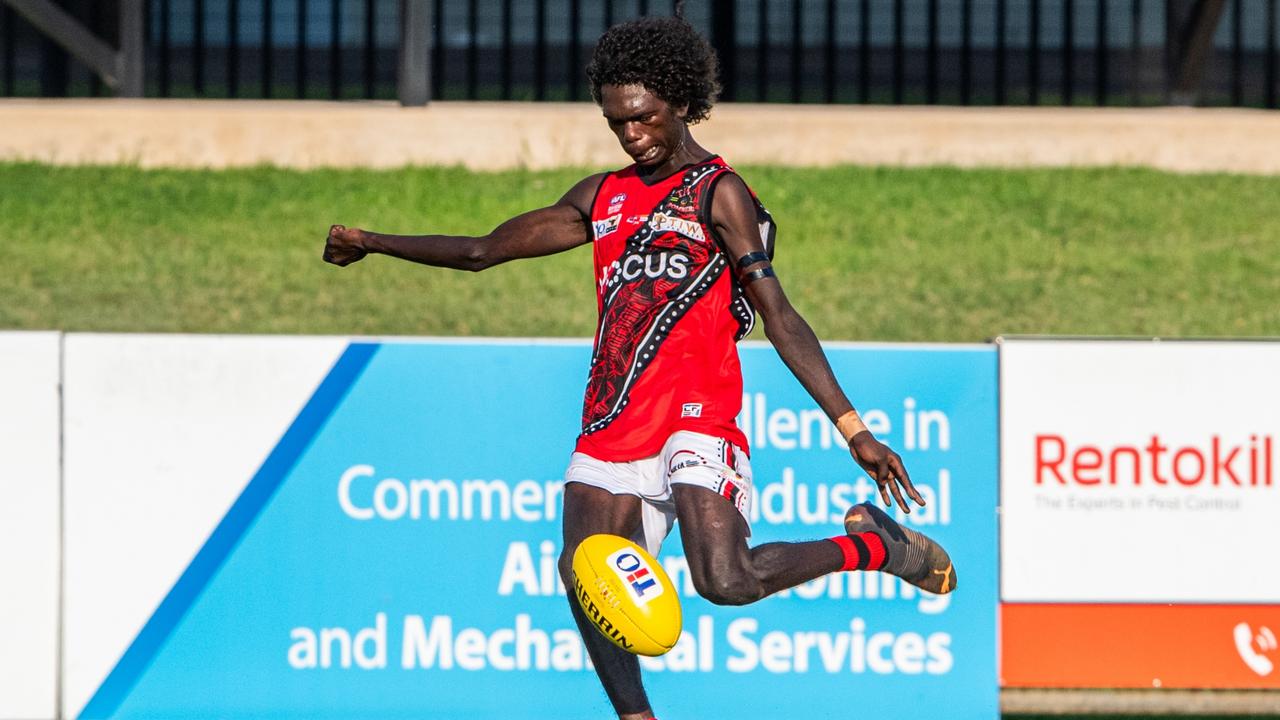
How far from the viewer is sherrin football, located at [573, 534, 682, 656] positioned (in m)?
4.73

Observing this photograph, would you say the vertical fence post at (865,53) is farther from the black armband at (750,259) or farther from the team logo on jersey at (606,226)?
the black armband at (750,259)

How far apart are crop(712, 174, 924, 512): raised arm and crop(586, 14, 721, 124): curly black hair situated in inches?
10.9

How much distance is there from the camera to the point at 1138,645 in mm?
6777

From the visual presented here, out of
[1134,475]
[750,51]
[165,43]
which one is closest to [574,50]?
[750,51]

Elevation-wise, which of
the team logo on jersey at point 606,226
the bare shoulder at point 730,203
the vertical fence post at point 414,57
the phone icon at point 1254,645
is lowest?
the phone icon at point 1254,645

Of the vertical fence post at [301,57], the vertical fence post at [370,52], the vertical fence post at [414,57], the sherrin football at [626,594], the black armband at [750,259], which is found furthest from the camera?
the vertical fence post at [301,57]

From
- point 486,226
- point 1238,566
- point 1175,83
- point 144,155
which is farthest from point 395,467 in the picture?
point 1175,83

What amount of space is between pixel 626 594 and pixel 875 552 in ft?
2.90

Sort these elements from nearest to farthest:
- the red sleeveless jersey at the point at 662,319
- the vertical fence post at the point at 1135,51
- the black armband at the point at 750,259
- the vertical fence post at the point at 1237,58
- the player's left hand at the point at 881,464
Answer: the player's left hand at the point at 881,464, the black armband at the point at 750,259, the red sleeveless jersey at the point at 662,319, the vertical fence post at the point at 1237,58, the vertical fence post at the point at 1135,51

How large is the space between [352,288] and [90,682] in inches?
205

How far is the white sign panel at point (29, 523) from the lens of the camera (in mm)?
6574

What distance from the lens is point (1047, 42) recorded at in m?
17.8

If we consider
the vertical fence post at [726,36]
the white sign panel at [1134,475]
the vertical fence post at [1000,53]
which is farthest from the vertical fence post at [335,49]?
the white sign panel at [1134,475]

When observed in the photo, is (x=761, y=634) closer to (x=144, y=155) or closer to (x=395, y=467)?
(x=395, y=467)
